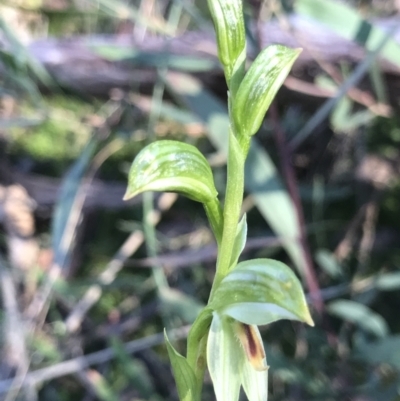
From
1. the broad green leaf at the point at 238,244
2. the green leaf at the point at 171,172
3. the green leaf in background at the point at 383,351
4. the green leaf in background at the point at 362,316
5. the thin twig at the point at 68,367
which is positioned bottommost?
the thin twig at the point at 68,367

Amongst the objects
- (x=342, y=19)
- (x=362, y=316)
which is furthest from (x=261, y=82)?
(x=362, y=316)

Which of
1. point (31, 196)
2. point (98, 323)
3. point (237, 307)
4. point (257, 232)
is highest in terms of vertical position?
point (237, 307)

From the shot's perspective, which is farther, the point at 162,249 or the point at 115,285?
the point at 162,249

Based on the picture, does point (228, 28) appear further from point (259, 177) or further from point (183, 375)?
point (259, 177)

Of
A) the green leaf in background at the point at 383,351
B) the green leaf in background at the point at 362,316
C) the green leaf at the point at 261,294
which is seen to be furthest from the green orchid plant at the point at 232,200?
the green leaf in background at the point at 362,316

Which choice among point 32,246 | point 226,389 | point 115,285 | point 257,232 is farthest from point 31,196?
point 226,389

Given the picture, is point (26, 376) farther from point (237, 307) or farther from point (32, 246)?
point (237, 307)


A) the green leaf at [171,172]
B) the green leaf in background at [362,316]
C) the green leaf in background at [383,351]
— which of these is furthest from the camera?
the green leaf in background at [362,316]

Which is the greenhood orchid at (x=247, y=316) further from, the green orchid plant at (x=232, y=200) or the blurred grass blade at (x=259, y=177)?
the blurred grass blade at (x=259, y=177)

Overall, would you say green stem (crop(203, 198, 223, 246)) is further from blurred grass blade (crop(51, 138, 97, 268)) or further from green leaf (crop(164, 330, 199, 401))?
blurred grass blade (crop(51, 138, 97, 268))
